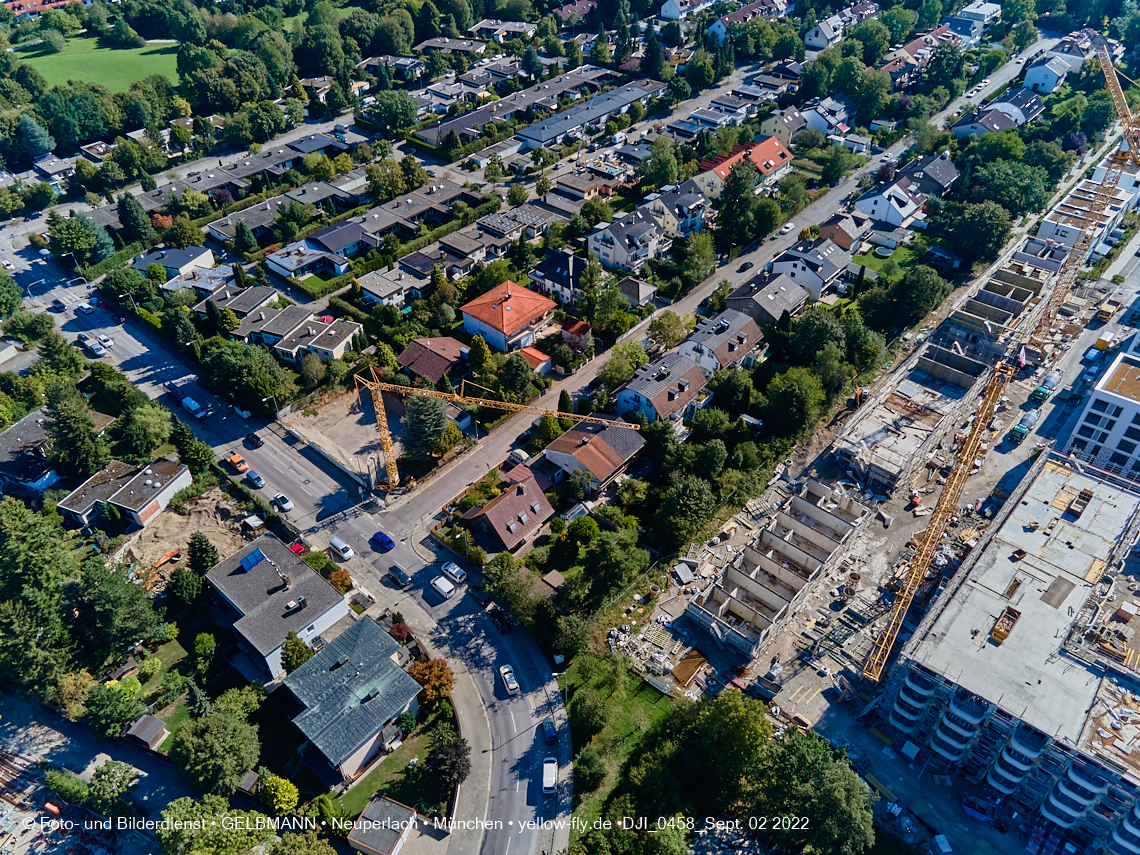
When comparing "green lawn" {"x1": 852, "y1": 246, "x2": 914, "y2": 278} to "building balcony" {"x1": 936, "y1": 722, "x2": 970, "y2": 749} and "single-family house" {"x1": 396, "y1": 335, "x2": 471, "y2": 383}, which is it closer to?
"single-family house" {"x1": 396, "y1": 335, "x2": 471, "y2": 383}

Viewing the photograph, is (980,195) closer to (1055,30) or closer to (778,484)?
(778,484)

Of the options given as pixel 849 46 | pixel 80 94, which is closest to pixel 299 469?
pixel 80 94

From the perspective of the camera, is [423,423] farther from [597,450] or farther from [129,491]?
[129,491]

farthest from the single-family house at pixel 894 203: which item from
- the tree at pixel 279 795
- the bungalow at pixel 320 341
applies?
the tree at pixel 279 795

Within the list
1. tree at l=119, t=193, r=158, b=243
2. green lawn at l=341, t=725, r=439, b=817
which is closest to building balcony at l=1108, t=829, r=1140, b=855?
green lawn at l=341, t=725, r=439, b=817

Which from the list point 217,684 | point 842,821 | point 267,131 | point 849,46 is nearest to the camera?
point 842,821

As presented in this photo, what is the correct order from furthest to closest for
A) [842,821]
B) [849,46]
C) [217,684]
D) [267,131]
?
[849,46], [267,131], [217,684], [842,821]
